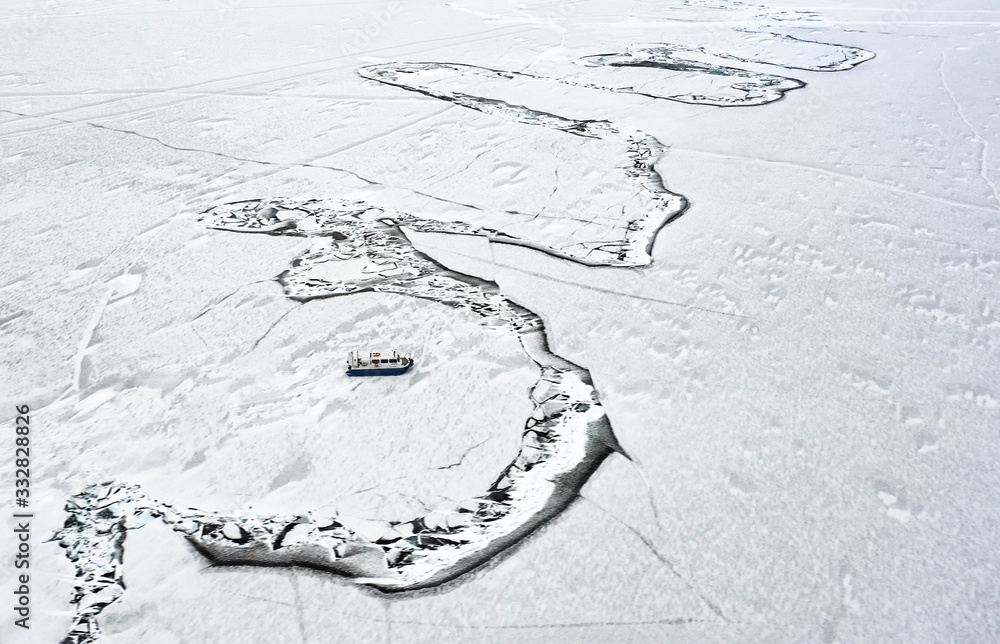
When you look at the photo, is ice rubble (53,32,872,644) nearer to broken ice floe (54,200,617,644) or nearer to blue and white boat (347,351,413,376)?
broken ice floe (54,200,617,644)

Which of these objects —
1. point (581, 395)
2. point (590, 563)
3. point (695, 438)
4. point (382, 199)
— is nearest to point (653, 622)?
point (590, 563)

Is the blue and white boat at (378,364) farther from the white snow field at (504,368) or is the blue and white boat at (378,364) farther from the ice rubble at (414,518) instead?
→ the ice rubble at (414,518)

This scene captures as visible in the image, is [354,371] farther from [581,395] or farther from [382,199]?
[382,199]

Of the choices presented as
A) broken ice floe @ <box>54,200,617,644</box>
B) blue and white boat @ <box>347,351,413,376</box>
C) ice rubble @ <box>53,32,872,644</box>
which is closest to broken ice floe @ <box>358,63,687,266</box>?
ice rubble @ <box>53,32,872,644</box>

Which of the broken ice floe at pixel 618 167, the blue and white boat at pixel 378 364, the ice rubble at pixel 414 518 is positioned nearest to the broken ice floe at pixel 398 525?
the ice rubble at pixel 414 518

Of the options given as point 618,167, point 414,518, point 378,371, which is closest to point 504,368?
point 378,371

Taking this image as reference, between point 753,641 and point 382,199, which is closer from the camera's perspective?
point 753,641

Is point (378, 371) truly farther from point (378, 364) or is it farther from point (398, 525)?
point (398, 525)
